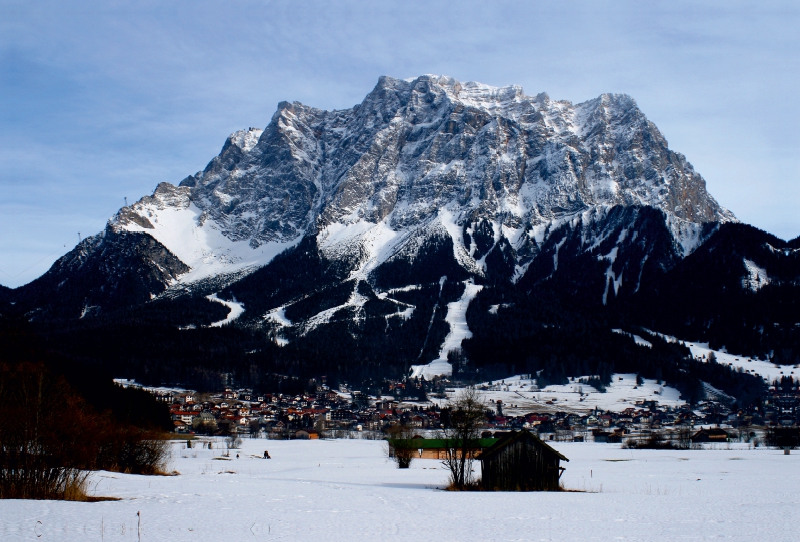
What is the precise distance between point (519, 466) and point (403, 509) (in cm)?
1687

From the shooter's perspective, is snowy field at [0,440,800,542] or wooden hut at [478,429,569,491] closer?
snowy field at [0,440,800,542]

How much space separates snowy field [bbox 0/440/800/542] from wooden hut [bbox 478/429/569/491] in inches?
98.9

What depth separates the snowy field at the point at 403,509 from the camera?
29.5 m

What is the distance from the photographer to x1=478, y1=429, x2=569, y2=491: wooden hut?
2074 inches

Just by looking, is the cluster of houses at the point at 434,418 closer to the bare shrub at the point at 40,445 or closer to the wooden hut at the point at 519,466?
the wooden hut at the point at 519,466

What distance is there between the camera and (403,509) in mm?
38438

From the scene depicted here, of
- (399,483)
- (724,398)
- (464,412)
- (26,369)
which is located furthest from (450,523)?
(724,398)

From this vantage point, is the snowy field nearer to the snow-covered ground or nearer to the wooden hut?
the wooden hut

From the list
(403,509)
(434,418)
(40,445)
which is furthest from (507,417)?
(40,445)

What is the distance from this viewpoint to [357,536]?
2909 centimetres

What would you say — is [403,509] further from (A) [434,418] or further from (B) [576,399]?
(B) [576,399]

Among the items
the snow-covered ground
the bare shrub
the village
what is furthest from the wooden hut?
the snow-covered ground

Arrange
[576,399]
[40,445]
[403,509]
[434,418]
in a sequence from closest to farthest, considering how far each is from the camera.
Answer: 1. [403,509]
2. [40,445]
3. [434,418]
4. [576,399]

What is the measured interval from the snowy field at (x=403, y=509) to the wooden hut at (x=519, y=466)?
8.24ft
